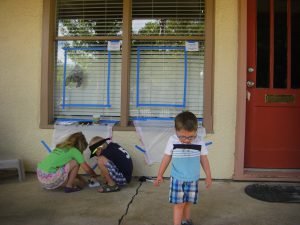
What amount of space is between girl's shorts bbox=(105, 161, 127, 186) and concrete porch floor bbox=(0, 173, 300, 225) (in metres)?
0.11

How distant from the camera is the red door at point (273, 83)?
4.91 m

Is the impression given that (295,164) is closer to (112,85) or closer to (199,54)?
(199,54)

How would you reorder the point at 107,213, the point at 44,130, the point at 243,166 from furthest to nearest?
the point at 44,130 → the point at 243,166 → the point at 107,213

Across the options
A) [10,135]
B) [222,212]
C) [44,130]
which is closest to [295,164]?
[222,212]

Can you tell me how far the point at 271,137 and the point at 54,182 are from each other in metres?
2.84

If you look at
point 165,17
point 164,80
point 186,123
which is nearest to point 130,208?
point 186,123

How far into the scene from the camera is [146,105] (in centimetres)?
523

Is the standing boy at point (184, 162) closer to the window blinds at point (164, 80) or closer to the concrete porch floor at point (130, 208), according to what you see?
the concrete porch floor at point (130, 208)

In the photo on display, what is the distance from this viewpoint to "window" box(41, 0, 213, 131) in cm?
512

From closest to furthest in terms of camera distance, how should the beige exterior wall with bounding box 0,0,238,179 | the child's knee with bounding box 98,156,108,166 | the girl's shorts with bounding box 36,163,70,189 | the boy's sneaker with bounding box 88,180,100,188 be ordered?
the girl's shorts with bounding box 36,163,70,189 < the child's knee with bounding box 98,156,108,166 < the boy's sneaker with bounding box 88,180,100,188 < the beige exterior wall with bounding box 0,0,238,179

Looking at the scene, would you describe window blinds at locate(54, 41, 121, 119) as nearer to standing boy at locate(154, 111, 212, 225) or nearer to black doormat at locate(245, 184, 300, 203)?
black doormat at locate(245, 184, 300, 203)

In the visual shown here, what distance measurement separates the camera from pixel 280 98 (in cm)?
490

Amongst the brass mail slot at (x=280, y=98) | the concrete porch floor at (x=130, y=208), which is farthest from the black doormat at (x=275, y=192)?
the brass mail slot at (x=280, y=98)

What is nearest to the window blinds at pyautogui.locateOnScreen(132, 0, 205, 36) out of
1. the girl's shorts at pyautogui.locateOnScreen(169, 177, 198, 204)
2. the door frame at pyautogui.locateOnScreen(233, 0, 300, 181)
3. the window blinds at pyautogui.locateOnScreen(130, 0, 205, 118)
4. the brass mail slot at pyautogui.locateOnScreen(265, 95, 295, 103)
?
the window blinds at pyautogui.locateOnScreen(130, 0, 205, 118)
